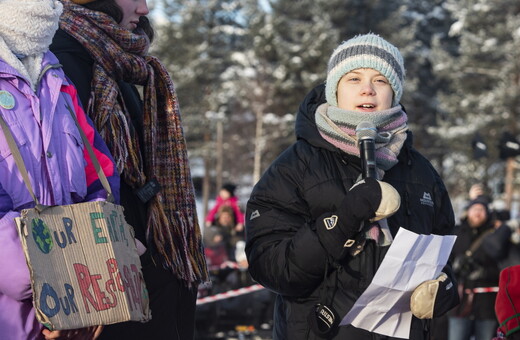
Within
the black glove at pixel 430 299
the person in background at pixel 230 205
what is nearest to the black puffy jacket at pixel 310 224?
the black glove at pixel 430 299

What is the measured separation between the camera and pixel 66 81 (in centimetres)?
267

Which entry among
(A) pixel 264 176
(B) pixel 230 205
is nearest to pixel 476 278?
(B) pixel 230 205

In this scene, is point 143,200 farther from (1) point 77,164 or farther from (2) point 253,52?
(2) point 253,52

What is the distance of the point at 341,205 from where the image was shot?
3066 millimetres

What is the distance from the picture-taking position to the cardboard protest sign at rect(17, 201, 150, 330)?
2.28m

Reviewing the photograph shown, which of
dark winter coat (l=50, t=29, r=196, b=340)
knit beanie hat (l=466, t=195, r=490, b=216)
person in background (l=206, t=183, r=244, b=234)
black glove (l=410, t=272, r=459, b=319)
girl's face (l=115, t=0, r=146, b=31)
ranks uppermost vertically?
girl's face (l=115, t=0, r=146, b=31)

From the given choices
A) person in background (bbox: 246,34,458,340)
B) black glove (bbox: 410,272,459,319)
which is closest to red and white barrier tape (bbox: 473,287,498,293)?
person in background (bbox: 246,34,458,340)

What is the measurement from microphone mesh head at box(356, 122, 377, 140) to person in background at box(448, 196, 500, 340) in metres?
6.01

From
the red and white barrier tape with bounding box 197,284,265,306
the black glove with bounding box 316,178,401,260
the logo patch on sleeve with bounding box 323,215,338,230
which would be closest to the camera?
the black glove with bounding box 316,178,401,260

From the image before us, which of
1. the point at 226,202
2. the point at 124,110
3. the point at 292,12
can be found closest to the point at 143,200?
the point at 124,110

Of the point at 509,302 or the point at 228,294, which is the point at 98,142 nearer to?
the point at 509,302

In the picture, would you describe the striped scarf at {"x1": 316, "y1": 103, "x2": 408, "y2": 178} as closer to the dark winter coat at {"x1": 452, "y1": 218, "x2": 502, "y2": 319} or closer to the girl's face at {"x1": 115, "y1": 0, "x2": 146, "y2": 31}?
the girl's face at {"x1": 115, "y1": 0, "x2": 146, "y2": 31}

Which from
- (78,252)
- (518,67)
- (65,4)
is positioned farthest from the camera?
(518,67)

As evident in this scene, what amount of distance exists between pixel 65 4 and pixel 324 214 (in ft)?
4.01
